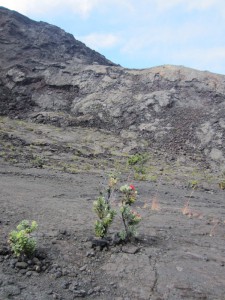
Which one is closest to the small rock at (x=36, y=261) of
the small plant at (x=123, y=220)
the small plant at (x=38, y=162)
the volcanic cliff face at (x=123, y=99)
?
the small plant at (x=123, y=220)

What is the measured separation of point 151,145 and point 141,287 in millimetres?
20858

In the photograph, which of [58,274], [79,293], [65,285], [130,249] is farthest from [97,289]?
[130,249]

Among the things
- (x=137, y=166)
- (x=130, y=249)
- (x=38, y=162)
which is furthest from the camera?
(x=137, y=166)

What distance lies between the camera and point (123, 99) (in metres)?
29.8

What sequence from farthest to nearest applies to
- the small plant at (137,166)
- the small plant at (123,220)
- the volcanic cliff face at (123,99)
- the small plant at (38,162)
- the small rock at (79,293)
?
the volcanic cliff face at (123,99)
the small plant at (137,166)
the small plant at (38,162)
the small plant at (123,220)
the small rock at (79,293)

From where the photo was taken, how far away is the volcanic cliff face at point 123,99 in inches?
1056

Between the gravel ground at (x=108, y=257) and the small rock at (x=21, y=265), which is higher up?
the small rock at (x=21, y=265)

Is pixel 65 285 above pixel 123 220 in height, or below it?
below

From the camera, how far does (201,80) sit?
31.1m

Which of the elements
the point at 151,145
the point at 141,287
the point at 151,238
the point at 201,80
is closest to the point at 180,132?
the point at 151,145

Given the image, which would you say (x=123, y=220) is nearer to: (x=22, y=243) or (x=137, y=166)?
(x=22, y=243)

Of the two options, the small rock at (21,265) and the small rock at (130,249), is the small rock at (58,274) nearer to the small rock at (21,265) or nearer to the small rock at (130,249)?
the small rock at (21,265)

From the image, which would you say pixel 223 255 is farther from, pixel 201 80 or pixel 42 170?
pixel 201 80

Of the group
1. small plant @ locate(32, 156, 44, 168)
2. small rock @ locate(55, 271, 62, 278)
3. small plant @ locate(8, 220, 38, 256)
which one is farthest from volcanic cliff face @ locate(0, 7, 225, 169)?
small rock @ locate(55, 271, 62, 278)
